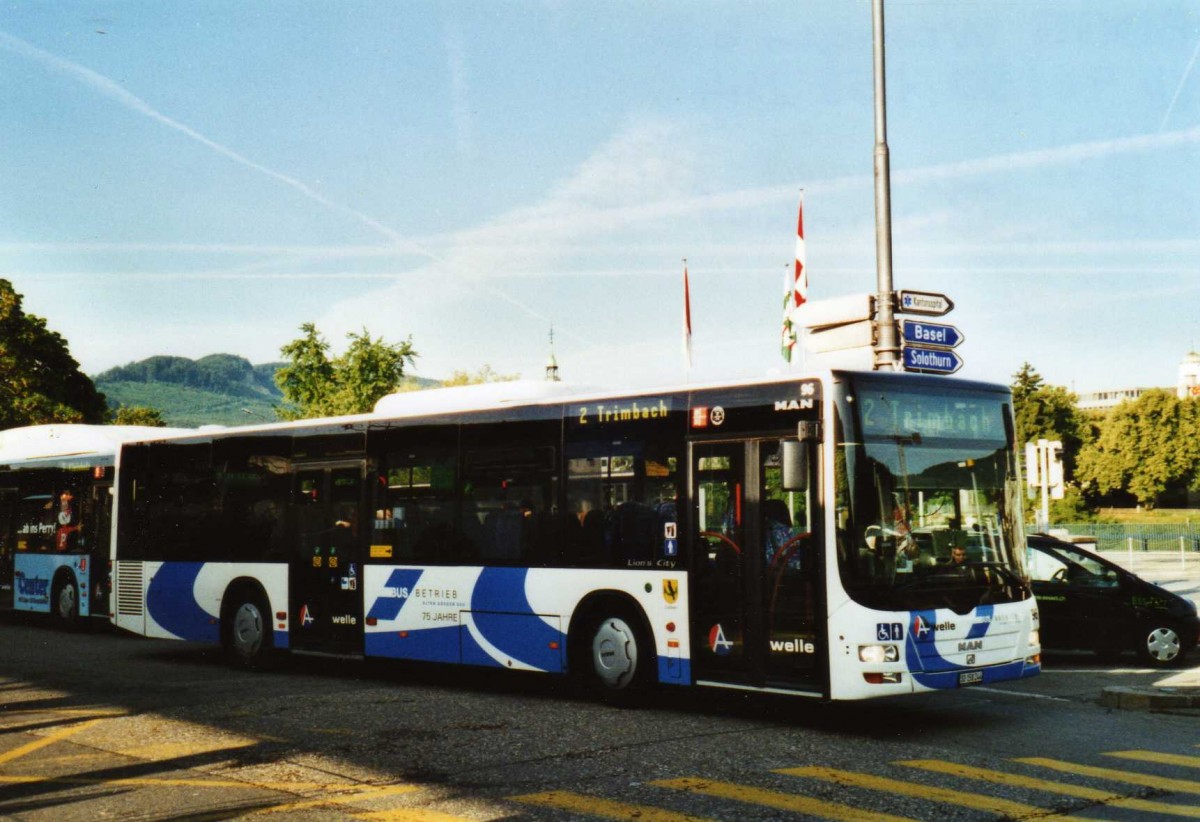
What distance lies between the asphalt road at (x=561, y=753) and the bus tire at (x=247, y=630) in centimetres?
132

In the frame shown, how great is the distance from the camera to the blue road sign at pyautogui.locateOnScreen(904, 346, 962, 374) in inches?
537

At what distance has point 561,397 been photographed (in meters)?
12.5

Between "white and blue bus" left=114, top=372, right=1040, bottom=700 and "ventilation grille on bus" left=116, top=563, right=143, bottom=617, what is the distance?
1.56 metres

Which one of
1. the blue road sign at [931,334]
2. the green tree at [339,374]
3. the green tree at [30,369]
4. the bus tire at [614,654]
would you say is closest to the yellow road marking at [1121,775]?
the bus tire at [614,654]

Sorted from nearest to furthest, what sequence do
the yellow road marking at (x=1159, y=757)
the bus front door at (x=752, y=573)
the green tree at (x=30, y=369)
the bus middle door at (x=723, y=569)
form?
the yellow road marking at (x=1159, y=757)
the bus front door at (x=752, y=573)
the bus middle door at (x=723, y=569)
the green tree at (x=30, y=369)

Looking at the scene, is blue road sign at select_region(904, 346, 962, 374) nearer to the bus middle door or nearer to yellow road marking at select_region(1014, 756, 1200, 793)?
the bus middle door

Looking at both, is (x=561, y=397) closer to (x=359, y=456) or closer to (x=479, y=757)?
(x=359, y=456)

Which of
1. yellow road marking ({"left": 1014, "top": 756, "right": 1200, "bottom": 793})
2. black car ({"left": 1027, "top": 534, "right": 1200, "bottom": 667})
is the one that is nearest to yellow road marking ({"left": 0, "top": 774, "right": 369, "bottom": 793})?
yellow road marking ({"left": 1014, "top": 756, "right": 1200, "bottom": 793})

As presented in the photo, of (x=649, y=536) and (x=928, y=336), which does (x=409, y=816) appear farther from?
(x=928, y=336)

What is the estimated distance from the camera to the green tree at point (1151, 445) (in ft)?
280

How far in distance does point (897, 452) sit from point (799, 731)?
2.38 metres

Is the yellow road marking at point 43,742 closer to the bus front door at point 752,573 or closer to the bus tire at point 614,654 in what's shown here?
the bus tire at point 614,654

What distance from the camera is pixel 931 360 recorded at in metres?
13.9

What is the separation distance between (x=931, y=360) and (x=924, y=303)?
0.75 m
